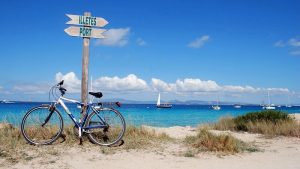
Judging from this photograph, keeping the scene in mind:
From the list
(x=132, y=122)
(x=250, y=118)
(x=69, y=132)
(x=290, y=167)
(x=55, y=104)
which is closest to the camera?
(x=290, y=167)

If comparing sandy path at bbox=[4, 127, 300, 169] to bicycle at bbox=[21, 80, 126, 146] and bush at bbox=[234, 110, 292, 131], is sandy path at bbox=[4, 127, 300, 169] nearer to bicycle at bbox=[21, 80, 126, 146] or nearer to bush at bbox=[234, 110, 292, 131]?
bicycle at bbox=[21, 80, 126, 146]

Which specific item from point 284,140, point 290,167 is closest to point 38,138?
point 290,167

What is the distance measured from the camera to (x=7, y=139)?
8.27 metres

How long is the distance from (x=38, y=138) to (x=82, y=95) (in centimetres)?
150

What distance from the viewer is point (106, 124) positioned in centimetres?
839

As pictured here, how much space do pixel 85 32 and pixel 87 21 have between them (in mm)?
285

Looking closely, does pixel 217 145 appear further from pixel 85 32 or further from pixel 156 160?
pixel 85 32

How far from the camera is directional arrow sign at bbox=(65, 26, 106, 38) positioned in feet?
30.4

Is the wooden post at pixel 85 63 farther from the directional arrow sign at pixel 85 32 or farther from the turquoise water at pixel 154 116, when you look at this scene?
the turquoise water at pixel 154 116

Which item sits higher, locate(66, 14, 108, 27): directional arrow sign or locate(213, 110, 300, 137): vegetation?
locate(66, 14, 108, 27): directional arrow sign

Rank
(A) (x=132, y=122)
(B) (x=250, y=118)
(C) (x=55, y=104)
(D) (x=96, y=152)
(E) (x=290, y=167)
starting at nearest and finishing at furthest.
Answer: (E) (x=290, y=167) < (D) (x=96, y=152) < (C) (x=55, y=104) < (A) (x=132, y=122) < (B) (x=250, y=118)

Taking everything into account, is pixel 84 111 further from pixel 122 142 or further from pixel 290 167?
pixel 290 167

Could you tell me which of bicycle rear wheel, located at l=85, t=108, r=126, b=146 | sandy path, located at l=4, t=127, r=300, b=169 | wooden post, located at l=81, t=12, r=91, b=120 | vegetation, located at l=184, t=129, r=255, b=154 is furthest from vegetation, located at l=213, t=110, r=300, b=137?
wooden post, located at l=81, t=12, r=91, b=120

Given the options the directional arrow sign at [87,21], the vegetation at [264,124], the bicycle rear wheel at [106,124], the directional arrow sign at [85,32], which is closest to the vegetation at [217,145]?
the bicycle rear wheel at [106,124]
